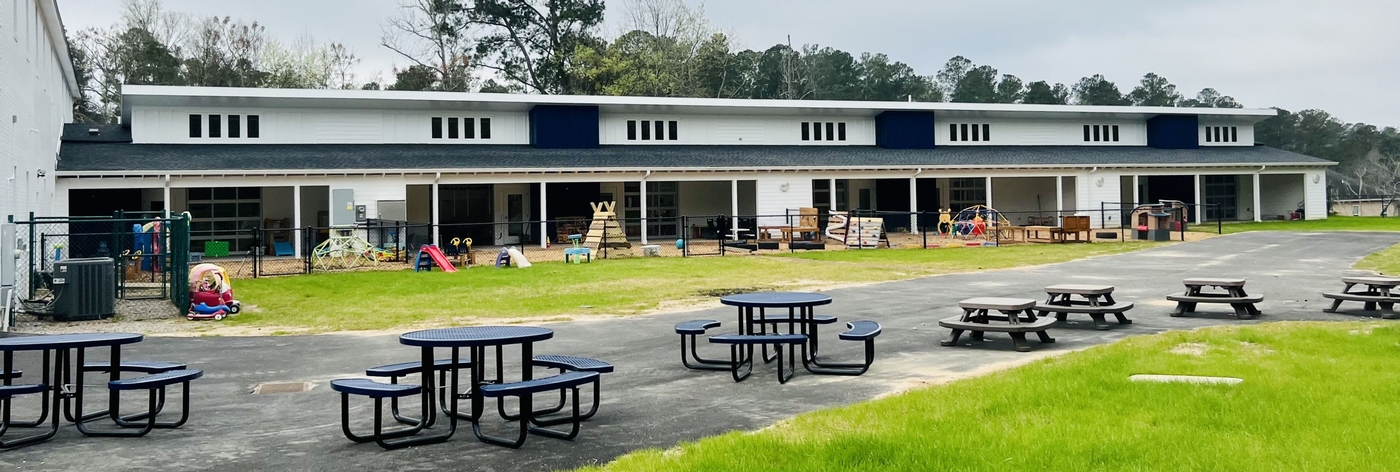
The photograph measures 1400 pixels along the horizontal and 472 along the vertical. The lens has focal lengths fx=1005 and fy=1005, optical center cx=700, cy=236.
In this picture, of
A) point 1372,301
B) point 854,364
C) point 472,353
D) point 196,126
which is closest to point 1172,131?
point 1372,301

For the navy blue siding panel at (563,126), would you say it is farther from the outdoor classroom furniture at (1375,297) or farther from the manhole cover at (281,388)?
the manhole cover at (281,388)

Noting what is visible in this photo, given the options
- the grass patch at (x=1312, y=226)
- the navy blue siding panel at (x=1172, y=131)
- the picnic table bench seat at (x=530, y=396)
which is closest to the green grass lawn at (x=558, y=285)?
the picnic table bench seat at (x=530, y=396)

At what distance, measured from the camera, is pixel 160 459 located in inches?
251

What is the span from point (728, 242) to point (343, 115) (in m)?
13.5

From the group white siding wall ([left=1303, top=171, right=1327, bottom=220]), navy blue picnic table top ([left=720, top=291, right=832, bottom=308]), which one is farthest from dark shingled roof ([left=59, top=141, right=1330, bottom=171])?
navy blue picnic table top ([left=720, top=291, right=832, bottom=308])

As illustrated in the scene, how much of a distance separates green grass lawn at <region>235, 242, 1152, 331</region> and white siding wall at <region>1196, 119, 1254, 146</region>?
825 inches

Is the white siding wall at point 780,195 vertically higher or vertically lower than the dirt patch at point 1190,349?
higher

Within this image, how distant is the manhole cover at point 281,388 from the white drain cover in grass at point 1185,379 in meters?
7.08

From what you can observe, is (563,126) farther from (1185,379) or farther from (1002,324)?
(1185,379)

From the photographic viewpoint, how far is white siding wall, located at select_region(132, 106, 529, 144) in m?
31.4

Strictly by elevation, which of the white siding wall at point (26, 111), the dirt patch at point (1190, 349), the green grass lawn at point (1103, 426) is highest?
the white siding wall at point (26, 111)

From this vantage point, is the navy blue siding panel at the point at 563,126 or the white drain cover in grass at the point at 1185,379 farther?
the navy blue siding panel at the point at 563,126

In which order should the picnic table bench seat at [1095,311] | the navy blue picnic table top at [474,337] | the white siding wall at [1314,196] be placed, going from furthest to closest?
the white siding wall at [1314,196]
the picnic table bench seat at [1095,311]
the navy blue picnic table top at [474,337]

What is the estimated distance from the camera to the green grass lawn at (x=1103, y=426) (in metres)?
5.37
